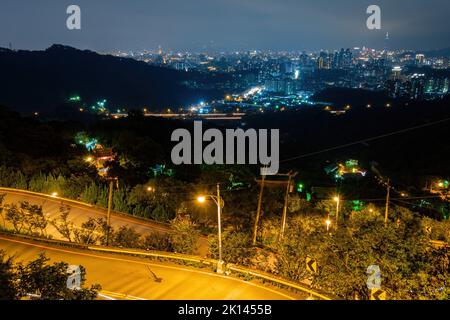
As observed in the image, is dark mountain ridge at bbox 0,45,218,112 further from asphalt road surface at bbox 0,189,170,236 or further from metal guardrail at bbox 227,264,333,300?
metal guardrail at bbox 227,264,333,300

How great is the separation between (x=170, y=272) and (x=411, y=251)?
4650mm

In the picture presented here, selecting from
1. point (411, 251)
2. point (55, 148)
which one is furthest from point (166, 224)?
point (55, 148)

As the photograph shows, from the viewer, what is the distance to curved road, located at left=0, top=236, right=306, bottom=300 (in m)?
7.22

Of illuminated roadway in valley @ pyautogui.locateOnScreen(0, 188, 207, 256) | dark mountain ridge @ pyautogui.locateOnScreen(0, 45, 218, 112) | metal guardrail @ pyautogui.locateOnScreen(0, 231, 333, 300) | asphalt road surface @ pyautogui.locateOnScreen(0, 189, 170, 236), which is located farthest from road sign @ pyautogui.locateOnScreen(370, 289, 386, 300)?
dark mountain ridge @ pyautogui.locateOnScreen(0, 45, 218, 112)

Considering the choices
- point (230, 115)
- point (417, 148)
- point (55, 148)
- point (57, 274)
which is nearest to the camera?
point (57, 274)

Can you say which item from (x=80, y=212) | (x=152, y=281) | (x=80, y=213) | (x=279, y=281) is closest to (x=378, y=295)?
(x=279, y=281)

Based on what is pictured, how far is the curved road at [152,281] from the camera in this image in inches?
284

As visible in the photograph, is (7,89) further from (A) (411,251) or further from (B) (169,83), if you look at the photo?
(A) (411,251)

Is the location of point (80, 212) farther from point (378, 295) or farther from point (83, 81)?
point (83, 81)

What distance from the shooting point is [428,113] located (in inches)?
2207

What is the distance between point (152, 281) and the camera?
26.0 ft

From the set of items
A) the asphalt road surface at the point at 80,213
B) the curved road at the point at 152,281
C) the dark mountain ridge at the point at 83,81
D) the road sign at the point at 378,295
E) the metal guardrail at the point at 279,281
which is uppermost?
the dark mountain ridge at the point at 83,81

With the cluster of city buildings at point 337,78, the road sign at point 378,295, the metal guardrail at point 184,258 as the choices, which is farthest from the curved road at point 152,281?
the cluster of city buildings at point 337,78

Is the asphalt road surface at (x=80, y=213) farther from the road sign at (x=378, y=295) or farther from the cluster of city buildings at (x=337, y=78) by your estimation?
the cluster of city buildings at (x=337, y=78)
